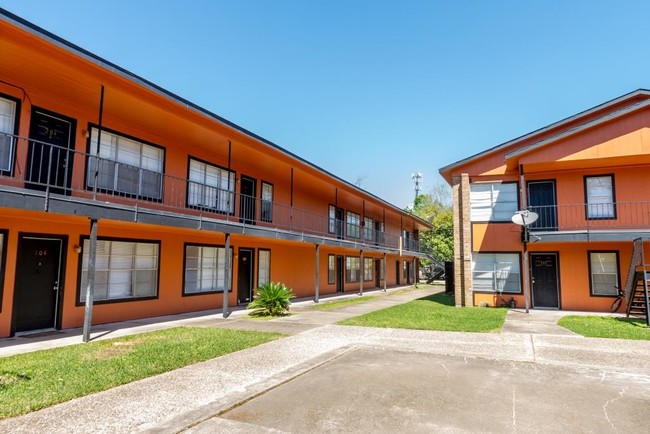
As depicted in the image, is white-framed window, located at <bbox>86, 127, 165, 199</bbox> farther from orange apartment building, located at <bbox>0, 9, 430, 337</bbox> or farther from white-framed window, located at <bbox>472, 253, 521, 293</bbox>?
white-framed window, located at <bbox>472, 253, 521, 293</bbox>

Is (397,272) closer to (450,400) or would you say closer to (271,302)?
(271,302)

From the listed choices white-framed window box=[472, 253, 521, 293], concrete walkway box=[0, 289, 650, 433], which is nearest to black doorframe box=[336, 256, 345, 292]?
white-framed window box=[472, 253, 521, 293]

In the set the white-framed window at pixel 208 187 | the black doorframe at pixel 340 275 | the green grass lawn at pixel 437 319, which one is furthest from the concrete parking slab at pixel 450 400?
the black doorframe at pixel 340 275

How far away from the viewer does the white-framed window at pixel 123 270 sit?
10820mm

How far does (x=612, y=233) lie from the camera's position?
46.8 feet

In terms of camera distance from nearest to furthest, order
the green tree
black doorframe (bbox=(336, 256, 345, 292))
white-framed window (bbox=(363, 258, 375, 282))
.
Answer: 1. black doorframe (bbox=(336, 256, 345, 292))
2. white-framed window (bbox=(363, 258, 375, 282))
3. the green tree

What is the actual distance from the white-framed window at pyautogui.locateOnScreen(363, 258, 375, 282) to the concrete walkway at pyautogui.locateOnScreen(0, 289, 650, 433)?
16.8 metres

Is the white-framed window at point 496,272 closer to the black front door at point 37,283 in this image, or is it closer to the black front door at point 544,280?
the black front door at point 544,280

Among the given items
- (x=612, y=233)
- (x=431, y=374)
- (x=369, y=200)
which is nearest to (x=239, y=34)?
(x=369, y=200)

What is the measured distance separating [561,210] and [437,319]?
776 centimetres

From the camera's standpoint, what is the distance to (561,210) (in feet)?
53.3

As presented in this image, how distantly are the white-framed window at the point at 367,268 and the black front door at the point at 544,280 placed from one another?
1328 cm

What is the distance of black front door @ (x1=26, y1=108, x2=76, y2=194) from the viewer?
942cm

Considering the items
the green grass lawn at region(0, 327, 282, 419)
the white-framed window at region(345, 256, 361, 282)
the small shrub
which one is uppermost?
the white-framed window at region(345, 256, 361, 282)
